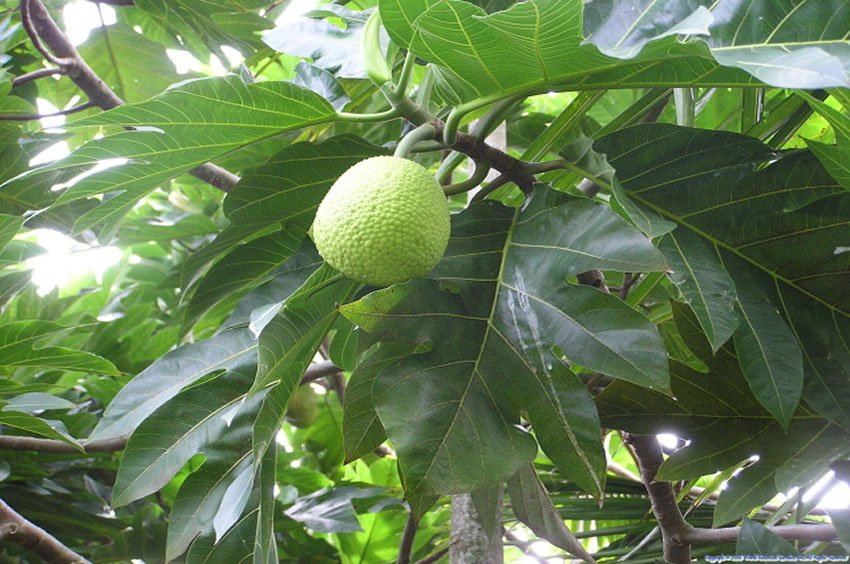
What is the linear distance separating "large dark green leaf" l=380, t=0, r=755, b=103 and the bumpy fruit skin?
0.10 metres

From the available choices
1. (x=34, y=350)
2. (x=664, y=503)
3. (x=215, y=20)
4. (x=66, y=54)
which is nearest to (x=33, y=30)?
(x=66, y=54)

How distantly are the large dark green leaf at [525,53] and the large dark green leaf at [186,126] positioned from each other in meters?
0.13

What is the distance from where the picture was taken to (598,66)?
713mm

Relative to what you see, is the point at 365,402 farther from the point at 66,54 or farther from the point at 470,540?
the point at 66,54

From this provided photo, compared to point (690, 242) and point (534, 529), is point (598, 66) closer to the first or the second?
point (690, 242)

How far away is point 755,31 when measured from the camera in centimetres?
69

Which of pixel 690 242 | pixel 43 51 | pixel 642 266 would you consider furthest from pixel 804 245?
pixel 43 51

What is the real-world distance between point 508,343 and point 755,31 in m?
0.34

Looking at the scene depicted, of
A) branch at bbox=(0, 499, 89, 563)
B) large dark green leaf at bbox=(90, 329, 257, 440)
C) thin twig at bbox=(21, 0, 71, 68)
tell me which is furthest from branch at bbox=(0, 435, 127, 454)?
thin twig at bbox=(21, 0, 71, 68)

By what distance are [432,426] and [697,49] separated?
369 mm

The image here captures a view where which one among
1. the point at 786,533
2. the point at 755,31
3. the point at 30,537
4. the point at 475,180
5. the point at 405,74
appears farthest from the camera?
the point at 30,537

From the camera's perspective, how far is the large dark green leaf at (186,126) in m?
0.78

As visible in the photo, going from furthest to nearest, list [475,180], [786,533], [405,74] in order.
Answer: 1. [786,533]
2. [475,180]
3. [405,74]

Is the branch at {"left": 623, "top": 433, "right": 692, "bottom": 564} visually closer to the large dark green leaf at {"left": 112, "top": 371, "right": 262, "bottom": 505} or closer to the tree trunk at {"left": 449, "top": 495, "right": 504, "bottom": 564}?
the tree trunk at {"left": 449, "top": 495, "right": 504, "bottom": 564}
